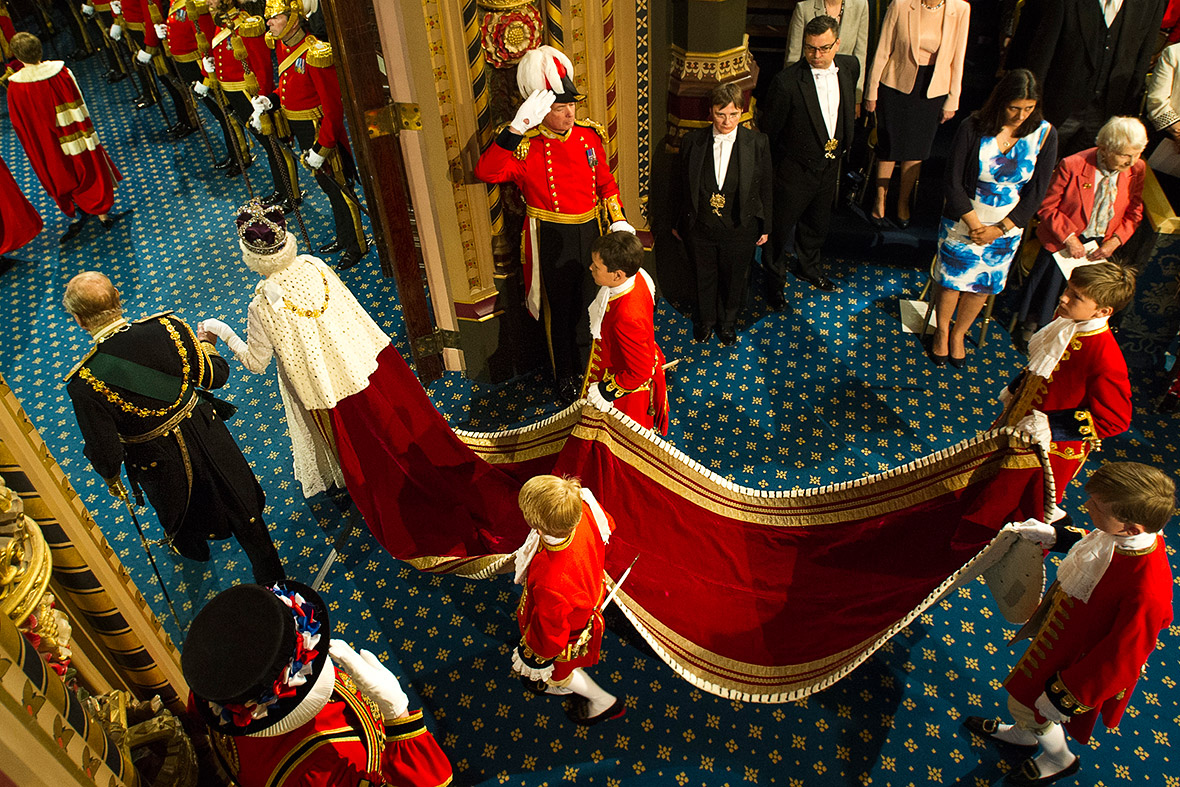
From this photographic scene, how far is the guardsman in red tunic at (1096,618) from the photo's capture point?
93.0 inches

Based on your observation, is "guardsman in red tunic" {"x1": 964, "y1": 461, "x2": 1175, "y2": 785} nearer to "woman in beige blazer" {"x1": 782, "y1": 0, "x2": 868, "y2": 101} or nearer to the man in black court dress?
the man in black court dress

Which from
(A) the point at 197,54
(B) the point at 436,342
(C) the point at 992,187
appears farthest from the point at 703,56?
(A) the point at 197,54

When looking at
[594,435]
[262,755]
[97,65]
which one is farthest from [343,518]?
[97,65]

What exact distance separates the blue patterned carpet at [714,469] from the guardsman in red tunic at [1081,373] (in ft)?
2.71

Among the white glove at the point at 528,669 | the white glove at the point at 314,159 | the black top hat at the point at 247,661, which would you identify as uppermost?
the black top hat at the point at 247,661

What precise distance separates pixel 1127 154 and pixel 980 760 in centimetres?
295

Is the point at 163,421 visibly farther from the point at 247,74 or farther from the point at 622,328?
the point at 247,74

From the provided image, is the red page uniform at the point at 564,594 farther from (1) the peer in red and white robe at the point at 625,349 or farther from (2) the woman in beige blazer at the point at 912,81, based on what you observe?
(2) the woman in beige blazer at the point at 912,81

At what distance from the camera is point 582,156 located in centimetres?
415

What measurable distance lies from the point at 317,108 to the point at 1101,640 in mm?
5268

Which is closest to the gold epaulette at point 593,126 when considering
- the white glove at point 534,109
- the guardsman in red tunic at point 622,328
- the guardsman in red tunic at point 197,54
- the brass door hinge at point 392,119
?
the white glove at point 534,109

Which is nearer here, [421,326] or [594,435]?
[594,435]

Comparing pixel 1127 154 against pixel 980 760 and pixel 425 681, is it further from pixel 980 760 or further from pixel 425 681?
pixel 425 681

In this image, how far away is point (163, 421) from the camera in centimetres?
309
